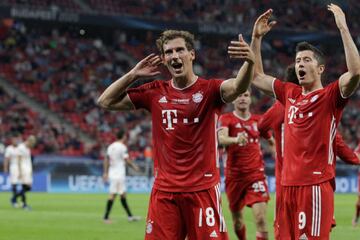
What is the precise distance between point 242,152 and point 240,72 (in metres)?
6.11

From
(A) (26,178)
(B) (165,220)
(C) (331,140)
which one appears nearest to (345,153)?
(C) (331,140)

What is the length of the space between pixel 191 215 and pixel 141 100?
1227 millimetres

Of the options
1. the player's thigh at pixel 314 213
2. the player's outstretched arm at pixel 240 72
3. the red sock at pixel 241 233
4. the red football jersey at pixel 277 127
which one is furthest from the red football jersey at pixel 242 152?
the player's outstretched arm at pixel 240 72

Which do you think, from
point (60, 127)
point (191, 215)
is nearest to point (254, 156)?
point (191, 215)

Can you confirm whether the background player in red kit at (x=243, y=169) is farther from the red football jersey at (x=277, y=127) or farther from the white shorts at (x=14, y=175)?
the white shorts at (x=14, y=175)

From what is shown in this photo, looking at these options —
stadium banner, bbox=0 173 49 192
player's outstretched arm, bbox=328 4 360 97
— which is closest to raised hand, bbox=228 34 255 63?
player's outstretched arm, bbox=328 4 360 97

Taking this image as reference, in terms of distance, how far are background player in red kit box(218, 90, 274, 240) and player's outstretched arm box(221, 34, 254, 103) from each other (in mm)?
5648

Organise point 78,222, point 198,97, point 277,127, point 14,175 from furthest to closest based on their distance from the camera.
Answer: point 14,175, point 78,222, point 277,127, point 198,97

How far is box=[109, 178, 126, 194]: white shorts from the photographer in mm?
19725

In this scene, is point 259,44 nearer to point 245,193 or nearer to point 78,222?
point 245,193

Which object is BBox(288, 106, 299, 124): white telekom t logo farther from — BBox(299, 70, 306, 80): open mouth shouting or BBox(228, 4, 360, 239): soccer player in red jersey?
BBox(299, 70, 306, 80): open mouth shouting

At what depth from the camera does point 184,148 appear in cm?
734

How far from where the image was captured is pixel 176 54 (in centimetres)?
736

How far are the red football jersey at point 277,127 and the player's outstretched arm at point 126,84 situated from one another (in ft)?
→ 9.95
